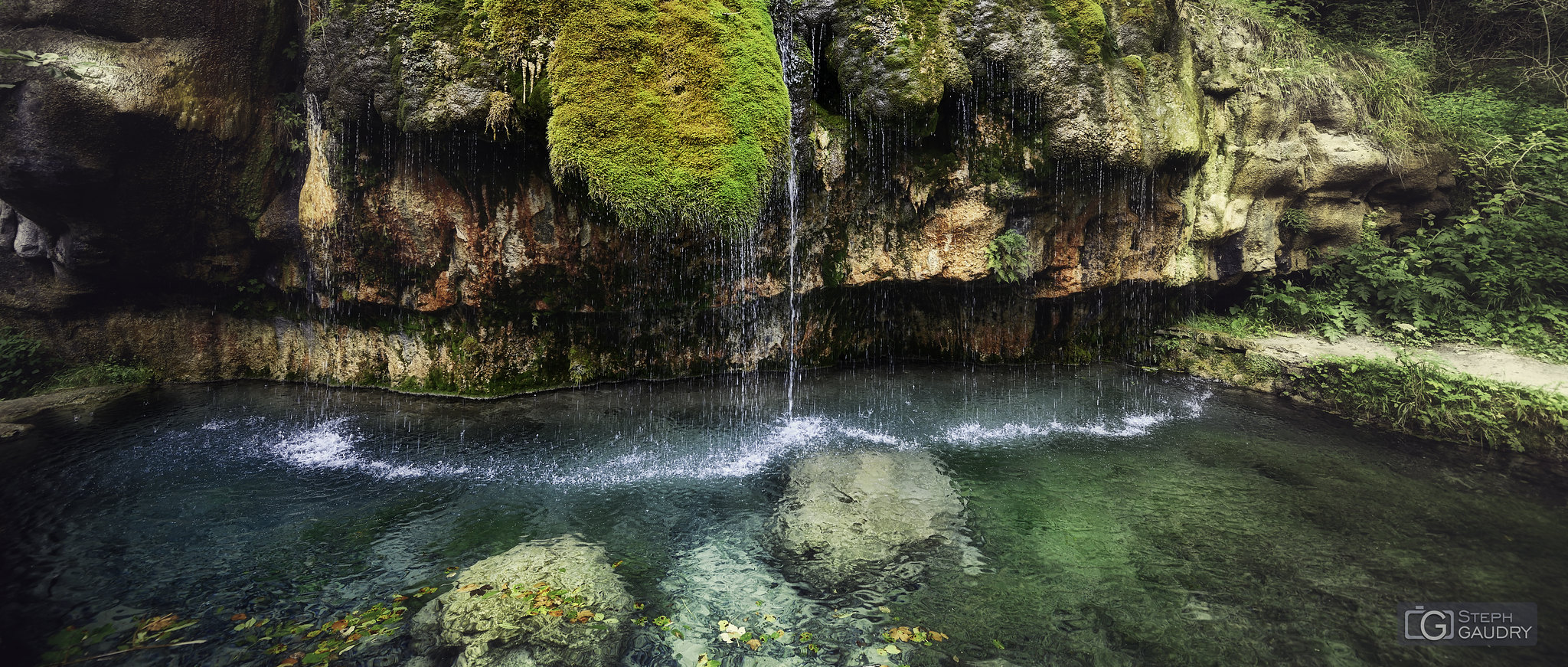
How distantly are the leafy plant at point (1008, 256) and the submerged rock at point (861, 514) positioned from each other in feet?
11.5

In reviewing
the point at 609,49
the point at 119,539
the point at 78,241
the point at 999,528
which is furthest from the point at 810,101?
the point at 78,241

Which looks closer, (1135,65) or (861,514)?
(861,514)

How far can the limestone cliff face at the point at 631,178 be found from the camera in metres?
7.27

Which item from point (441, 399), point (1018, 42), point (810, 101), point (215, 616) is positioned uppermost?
point (1018, 42)

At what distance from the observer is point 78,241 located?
9.00 m

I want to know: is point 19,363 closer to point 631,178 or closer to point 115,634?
point 115,634

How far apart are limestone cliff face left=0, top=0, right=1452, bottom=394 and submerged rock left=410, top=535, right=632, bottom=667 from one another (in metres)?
4.03

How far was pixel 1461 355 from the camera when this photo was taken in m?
9.04

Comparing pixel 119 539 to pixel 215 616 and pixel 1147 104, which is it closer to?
pixel 215 616

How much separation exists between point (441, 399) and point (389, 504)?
3275mm

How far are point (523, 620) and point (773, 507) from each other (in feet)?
8.28

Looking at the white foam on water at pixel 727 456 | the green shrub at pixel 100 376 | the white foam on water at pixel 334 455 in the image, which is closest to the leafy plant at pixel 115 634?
the white foam on water at pixel 334 455

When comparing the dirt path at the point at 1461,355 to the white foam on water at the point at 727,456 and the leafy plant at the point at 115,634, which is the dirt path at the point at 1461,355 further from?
the leafy plant at the point at 115,634

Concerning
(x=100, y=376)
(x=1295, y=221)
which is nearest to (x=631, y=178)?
(x=100, y=376)
